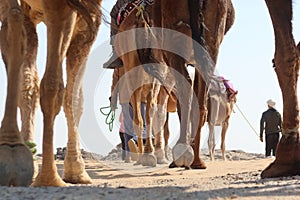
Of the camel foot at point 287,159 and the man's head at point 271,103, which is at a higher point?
the man's head at point 271,103

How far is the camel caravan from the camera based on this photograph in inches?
167

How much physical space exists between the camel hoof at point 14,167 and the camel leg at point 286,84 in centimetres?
212

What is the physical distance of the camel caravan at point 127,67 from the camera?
4250 millimetres

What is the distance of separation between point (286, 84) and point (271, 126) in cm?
1041

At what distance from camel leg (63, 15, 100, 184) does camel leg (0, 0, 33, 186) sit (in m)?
1.62

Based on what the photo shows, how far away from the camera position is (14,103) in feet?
13.8

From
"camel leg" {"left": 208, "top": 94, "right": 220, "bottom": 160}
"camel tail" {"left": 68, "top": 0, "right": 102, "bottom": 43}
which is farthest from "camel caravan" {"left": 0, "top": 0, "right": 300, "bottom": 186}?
"camel leg" {"left": 208, "top": 94, "right": 220, "bottom": 160}

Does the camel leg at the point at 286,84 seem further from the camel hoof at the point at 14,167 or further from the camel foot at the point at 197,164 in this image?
the camel foot at the point at 197,164

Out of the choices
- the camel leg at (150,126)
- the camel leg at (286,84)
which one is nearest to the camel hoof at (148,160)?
the camel leg at (150,126)

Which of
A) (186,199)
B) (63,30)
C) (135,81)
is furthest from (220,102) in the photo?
(186,199)

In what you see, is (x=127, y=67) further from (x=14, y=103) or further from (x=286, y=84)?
(x=14, y=103)

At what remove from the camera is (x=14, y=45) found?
14.0 ft

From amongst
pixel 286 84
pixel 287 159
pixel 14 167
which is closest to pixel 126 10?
pixel 286 84

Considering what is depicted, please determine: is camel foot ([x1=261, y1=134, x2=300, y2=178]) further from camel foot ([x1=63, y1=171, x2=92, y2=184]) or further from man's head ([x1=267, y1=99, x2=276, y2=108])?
man's head ([x1=267, y1=99, x2=276, y2=108])
